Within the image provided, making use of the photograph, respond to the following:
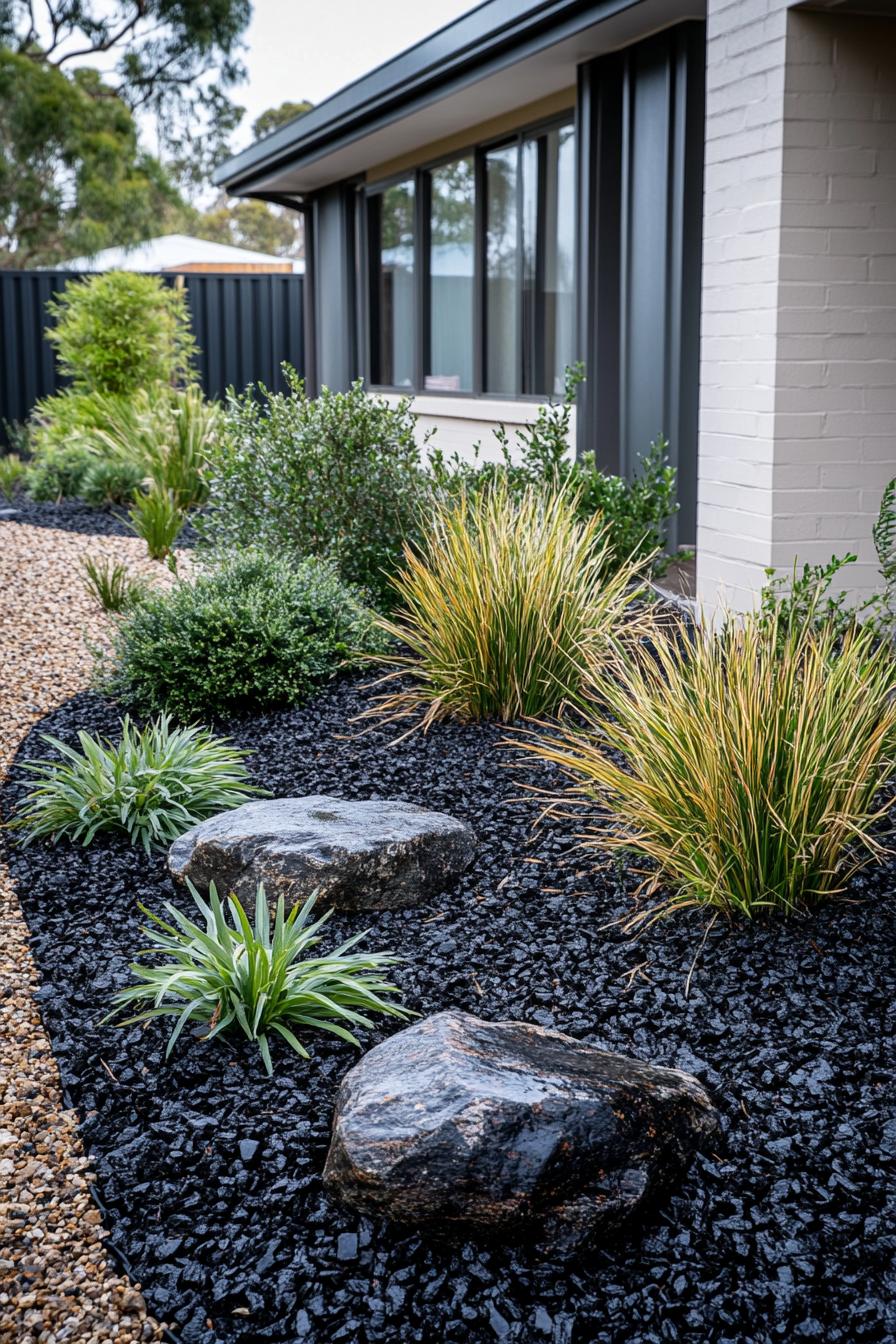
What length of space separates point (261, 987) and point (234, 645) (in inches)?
106

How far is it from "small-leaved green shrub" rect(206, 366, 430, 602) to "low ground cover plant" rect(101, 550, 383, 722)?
25.1 inches

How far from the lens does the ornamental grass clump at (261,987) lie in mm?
2959

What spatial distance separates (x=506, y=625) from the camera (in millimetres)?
4910

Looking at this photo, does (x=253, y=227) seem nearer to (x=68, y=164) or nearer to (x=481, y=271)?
(x=68, y=164)

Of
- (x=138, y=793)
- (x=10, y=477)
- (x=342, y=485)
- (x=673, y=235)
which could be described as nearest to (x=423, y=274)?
(x=10, y=477)

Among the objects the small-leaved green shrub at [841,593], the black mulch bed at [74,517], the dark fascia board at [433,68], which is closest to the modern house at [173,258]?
the dark fascia board at [433,68]

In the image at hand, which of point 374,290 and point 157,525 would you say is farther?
point 374,290

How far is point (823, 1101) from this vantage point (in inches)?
107

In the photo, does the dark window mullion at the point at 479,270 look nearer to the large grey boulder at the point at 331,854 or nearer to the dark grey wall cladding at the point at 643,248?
the dark grey wall cladding at the point at 643,248

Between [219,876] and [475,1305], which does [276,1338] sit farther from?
[219,876]

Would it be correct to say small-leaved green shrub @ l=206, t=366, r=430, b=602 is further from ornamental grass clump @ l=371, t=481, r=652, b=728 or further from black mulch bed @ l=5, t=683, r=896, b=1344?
black mulch bed @ l=5, t=683, r=896, b=1344

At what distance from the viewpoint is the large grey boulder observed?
3.60 m

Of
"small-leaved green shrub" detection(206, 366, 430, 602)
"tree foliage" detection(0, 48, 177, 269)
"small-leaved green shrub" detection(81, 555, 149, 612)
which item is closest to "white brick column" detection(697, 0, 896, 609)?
"small-leaved green shrub" detection(206, 366, 430, 602)

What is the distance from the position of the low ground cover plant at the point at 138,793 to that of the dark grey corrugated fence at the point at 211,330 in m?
13.1
